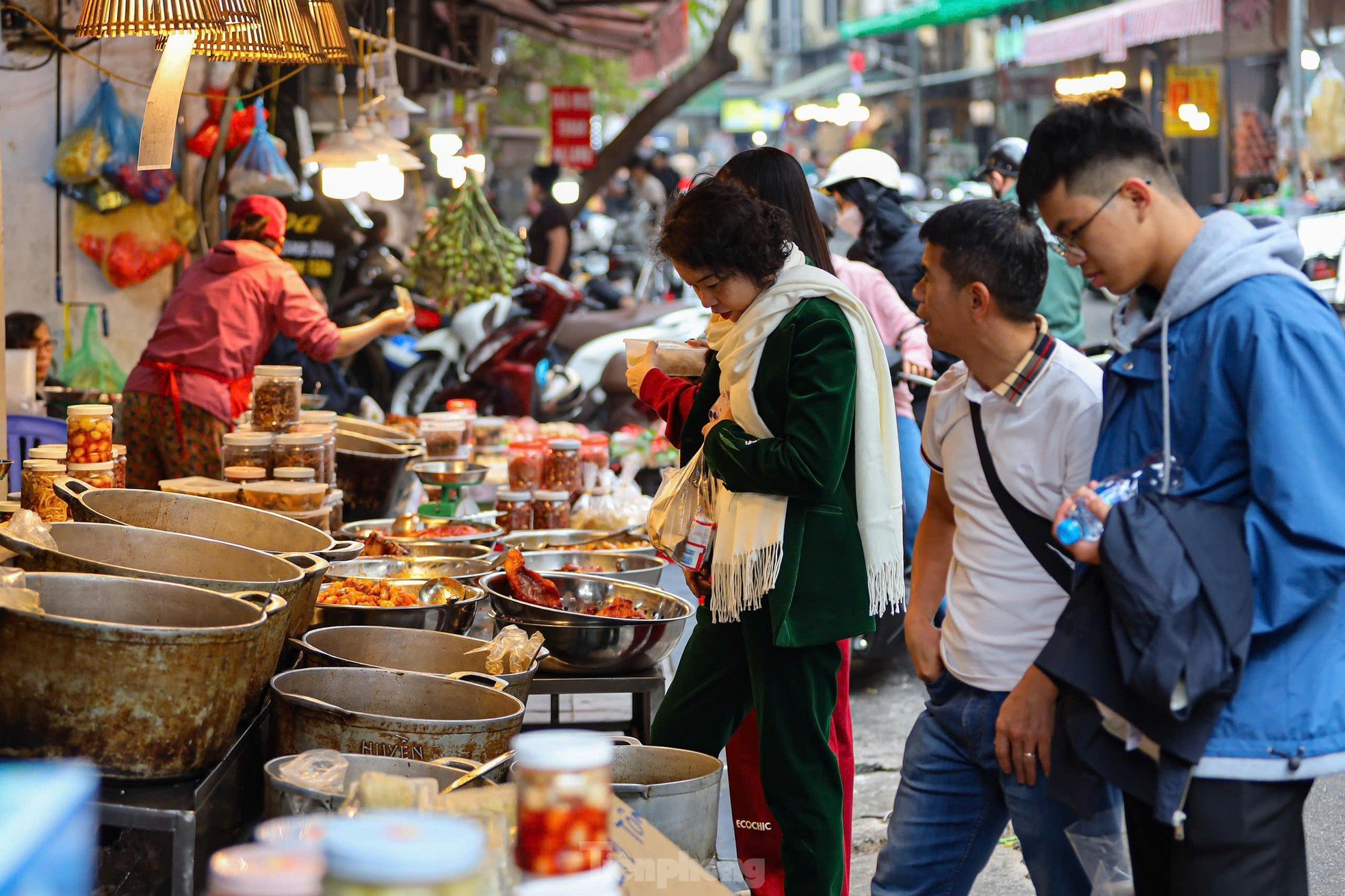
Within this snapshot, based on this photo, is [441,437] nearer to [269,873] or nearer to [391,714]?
[391,714]

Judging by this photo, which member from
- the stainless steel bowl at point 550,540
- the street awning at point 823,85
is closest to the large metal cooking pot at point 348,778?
the stainless steel bowl at point 550,540

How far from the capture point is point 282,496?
13.7ft

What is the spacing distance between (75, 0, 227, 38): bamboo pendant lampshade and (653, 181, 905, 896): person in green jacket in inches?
50.8

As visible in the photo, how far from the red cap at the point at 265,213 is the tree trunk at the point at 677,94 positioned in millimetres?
7438

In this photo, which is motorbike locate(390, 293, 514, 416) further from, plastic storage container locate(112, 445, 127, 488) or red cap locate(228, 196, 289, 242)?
plastic storage container locate(112, 445, 127, 488)

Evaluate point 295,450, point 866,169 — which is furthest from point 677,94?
point 295,450

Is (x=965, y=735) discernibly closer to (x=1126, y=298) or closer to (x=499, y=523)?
(x=1126, y=298)

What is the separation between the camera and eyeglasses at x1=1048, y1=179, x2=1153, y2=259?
2164mm

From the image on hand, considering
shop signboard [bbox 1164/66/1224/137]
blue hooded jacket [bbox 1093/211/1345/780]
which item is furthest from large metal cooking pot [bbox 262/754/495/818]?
shop signboard [bbox 1164/66/1224/137]

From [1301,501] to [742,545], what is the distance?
1.43 meters

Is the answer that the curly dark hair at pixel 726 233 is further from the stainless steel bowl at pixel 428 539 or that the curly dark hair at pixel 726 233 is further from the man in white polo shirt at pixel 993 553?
the stainless steel bowl at pixel 428 539

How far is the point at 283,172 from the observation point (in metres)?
7.60

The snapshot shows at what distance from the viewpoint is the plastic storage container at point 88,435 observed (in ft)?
13.3

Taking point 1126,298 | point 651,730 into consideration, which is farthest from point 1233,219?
point 651,730
